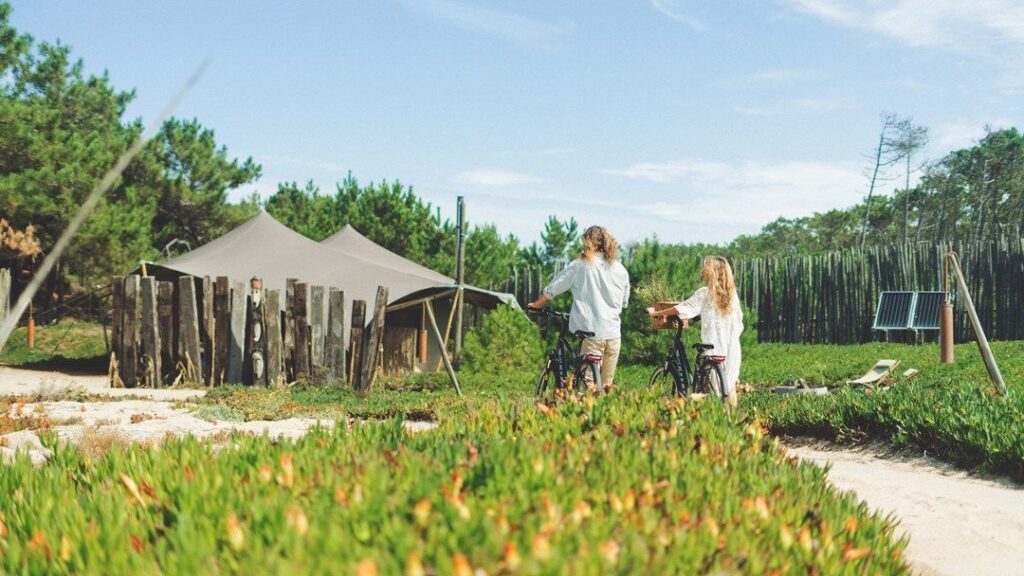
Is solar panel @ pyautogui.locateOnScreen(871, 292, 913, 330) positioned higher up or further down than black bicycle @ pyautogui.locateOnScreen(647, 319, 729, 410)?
higher up

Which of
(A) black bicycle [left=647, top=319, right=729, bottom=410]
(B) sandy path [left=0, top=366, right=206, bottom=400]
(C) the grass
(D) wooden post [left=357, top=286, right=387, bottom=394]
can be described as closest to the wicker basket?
(A) black bicycle [left=647, top=319, right=729, bottom=410]

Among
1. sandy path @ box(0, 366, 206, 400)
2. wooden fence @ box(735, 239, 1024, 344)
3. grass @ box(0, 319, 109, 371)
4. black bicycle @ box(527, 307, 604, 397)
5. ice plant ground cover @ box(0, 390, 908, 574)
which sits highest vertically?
wooden fence @ box(735, 239, 1024, 344)

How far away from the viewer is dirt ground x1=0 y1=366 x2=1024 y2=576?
4926 mm

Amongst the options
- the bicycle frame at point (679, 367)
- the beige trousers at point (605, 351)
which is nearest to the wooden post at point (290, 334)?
the beige trousers at point (605, 351)

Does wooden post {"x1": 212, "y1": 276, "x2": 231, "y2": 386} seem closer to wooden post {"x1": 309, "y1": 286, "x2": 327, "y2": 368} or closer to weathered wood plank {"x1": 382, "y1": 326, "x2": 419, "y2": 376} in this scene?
wooden post {"x1": 309, "y1": 286, "x2": 327, "y2": 368}

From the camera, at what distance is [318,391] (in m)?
13.3

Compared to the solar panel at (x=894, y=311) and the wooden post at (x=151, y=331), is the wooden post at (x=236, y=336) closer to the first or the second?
the wooden post at (x=151, y=331)

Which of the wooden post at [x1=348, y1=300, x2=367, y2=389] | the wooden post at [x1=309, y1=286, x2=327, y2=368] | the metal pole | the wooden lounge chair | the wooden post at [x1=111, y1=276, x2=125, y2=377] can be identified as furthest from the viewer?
the metal pole

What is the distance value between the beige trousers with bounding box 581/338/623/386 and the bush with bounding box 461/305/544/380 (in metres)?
7.66

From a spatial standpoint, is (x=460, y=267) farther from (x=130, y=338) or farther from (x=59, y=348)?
(x=59, y=348)

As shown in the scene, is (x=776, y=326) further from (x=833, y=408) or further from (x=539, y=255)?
(x=833, y=408)

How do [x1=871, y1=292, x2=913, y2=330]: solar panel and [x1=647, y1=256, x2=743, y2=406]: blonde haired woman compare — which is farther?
[x1=871, y1=292, x2=913, y2=330]: solar panel

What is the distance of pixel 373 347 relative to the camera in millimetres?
13555

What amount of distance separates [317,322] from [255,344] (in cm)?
97
